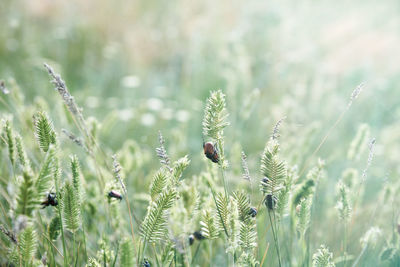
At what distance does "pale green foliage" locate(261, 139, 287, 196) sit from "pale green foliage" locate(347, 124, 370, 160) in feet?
1.36

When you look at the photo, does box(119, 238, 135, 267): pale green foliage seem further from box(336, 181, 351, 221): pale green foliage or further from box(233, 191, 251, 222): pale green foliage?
box(336, 181, 351, 221): pale green foliage

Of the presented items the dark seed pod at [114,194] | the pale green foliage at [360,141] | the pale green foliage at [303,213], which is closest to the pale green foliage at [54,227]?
the dark seed pod at [114,194]

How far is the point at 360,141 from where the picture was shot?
93cm

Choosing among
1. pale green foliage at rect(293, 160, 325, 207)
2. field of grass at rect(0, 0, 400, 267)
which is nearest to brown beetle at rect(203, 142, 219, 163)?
field of grass at rect(0, 0, 400, 267)

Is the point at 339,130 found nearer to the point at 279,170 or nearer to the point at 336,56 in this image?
the point at 336,56

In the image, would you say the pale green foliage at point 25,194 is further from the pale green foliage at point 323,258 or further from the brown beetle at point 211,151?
the pale green foliage at point 323,258

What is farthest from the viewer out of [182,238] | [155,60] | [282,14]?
[155,60]

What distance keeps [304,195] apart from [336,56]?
2.64 metres

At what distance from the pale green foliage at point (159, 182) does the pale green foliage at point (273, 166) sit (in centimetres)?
15

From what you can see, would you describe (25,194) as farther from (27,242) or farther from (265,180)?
(265,180)

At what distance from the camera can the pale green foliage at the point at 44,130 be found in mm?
606

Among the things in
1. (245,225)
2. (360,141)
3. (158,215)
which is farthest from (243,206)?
(360,141)

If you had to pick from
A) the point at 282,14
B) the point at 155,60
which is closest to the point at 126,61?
the point at 155,60

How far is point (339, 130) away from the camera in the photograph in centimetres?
207
